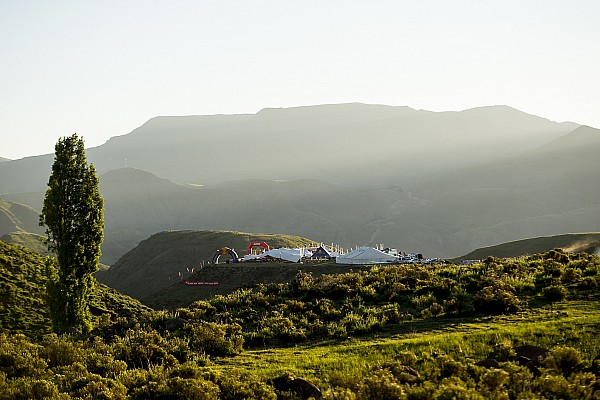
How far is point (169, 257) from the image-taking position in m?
103

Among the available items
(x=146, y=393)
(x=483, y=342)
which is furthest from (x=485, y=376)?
(x=146, y=393)

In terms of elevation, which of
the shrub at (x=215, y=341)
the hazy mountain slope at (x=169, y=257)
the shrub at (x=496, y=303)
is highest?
the shrub at (x=496, y=303)

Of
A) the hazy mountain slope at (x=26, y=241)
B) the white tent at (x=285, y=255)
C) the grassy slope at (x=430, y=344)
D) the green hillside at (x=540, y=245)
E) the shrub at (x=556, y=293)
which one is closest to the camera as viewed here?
the grassy slope at (x=430, y=344)

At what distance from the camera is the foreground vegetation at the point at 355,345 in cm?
925

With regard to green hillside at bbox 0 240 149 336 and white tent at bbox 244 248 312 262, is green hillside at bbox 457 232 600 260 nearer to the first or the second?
white tent at bbox 244 248 312 262

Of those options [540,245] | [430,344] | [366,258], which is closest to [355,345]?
[430,344]

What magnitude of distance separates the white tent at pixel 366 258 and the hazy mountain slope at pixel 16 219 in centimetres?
14953

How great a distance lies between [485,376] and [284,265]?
55364 mm

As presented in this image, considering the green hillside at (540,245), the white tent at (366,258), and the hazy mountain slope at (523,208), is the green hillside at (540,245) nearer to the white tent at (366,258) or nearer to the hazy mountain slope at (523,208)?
the white tent at (366,258)

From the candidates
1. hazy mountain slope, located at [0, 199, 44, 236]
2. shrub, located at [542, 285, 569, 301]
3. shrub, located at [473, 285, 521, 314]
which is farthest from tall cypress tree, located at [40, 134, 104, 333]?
hazy mountain slope, located at [0, 199, 44, 236]

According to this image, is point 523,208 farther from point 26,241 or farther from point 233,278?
point 26,241

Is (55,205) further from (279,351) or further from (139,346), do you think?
(279,351)

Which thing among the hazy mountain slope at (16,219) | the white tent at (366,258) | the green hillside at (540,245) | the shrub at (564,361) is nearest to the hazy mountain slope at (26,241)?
the hazy mountain slope at (16,219)

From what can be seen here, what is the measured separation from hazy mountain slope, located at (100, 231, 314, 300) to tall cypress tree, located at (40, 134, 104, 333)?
60834 millimetres
